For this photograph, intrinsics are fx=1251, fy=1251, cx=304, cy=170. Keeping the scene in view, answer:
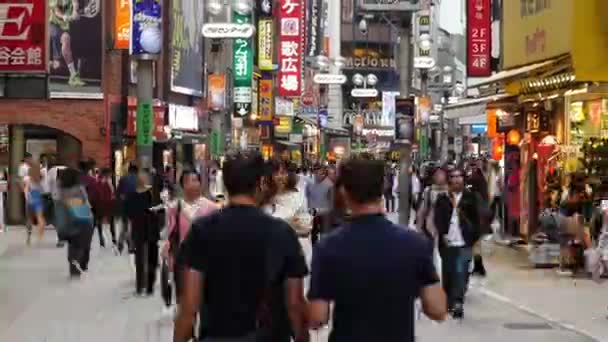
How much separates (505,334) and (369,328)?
8.42 meters

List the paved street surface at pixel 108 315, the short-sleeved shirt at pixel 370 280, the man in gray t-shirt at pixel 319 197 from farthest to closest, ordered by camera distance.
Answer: the man in gray t-shirt at pixel 319 197, the paved street surface at pixel 108 315, the short-sleeved shirt at pixel 370 280

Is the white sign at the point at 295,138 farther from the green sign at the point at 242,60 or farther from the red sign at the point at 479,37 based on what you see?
the red sign at the point at 479,37

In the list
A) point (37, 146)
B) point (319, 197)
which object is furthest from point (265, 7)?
point (319, 197)

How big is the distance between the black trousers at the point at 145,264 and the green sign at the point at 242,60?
35.2 metres

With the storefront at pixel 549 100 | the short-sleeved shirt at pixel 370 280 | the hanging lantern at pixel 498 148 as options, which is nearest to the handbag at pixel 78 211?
the storefront at pixel 549 100

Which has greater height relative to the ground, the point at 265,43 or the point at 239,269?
the point at 265,43

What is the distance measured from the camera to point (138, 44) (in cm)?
2327

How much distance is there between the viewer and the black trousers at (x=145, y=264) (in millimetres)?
16019

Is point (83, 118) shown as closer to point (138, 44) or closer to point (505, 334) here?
point (138, 44)

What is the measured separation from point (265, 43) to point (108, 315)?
47998mm

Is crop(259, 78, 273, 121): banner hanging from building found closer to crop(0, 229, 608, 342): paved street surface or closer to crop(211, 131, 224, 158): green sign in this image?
crop(211, 131, 224, 158): green sign

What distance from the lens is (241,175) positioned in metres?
5.98

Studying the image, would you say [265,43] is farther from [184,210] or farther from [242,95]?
[184,210]

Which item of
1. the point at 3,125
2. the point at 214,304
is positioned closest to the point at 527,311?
the point at 214,304
